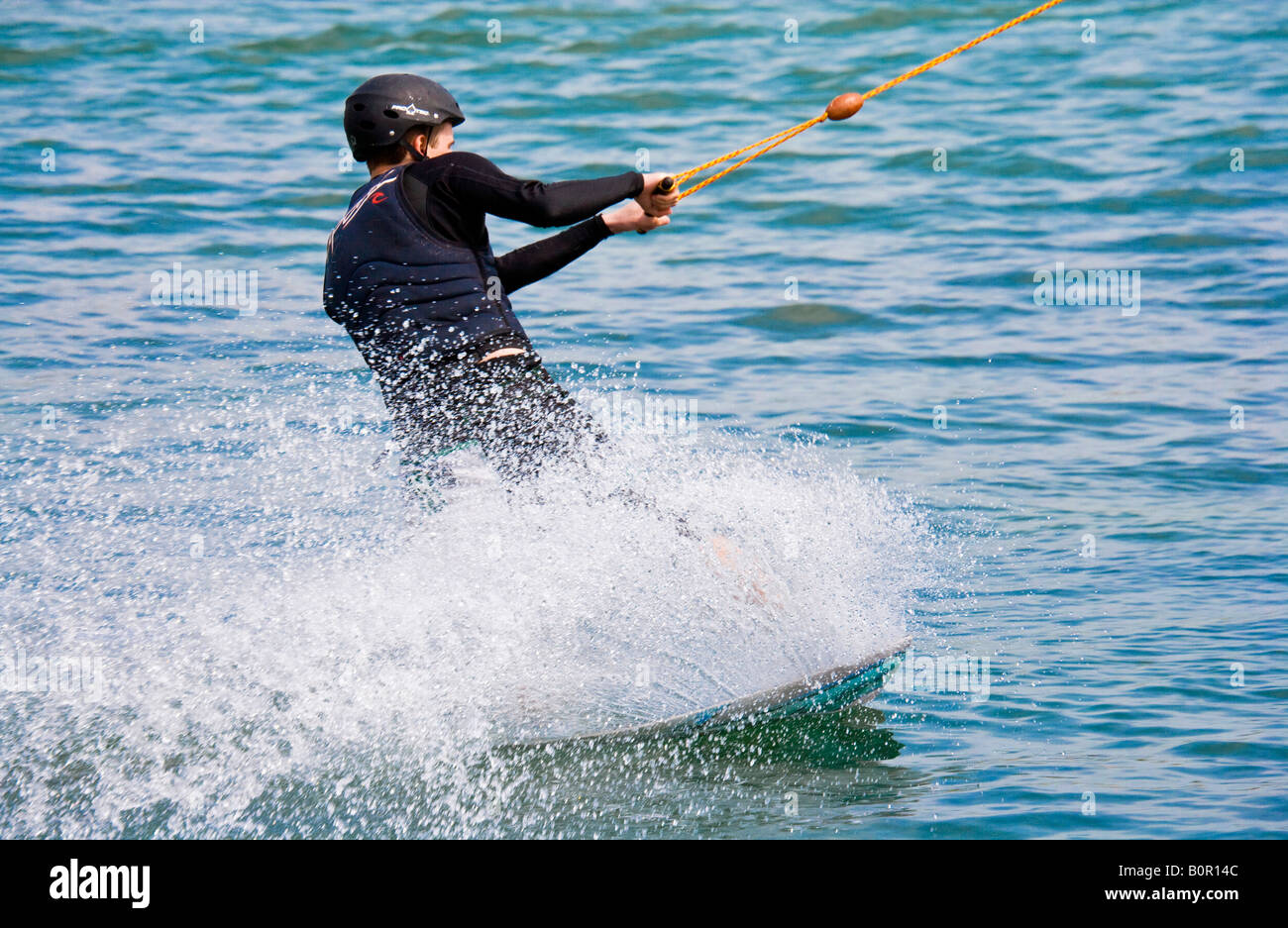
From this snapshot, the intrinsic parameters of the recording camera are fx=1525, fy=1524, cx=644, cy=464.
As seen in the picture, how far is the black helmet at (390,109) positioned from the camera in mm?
4934

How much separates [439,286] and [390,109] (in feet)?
1.98

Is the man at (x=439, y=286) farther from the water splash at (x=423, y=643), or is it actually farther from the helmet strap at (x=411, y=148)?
the water splash at (x=423, y=643)

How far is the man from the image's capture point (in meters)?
4.84

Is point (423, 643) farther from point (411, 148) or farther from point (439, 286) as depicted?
point (411, 148)

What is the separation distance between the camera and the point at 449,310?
4879mm

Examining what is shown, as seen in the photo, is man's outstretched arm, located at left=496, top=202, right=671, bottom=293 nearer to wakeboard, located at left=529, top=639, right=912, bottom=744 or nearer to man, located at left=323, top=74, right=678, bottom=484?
man, located at left=323, top=74, right=678, bottom=484

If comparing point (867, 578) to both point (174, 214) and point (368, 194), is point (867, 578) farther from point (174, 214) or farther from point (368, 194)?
point (174, 214)

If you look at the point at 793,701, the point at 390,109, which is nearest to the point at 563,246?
the point at 390,109

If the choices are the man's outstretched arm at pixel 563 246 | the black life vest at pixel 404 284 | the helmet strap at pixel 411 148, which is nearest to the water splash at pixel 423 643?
the black life vest at pixel 404 284

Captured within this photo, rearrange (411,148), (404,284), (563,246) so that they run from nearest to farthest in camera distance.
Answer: (404,284)
(411,148)
(563,246)

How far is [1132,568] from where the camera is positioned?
667 cm
